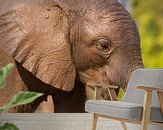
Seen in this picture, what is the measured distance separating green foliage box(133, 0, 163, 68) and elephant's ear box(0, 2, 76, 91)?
6.56 m

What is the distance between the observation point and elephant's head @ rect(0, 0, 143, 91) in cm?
603

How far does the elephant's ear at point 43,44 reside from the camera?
6.06 metres

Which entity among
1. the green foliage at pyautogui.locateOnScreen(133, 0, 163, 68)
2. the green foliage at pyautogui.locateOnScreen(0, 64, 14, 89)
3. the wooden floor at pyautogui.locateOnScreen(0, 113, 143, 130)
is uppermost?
the green foliage at pyautogui.locateOnScreen(0, 64, 14, 89)

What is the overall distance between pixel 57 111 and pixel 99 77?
1.77ft

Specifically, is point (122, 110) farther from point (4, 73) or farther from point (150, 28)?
point (150, 28)

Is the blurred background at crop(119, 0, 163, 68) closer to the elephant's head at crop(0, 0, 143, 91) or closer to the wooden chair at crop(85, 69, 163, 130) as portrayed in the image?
the elephant's head at crop(0, 0, 143, 91)

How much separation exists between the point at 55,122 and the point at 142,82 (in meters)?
1.10

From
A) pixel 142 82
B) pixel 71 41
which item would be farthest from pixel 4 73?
pixel 71 41

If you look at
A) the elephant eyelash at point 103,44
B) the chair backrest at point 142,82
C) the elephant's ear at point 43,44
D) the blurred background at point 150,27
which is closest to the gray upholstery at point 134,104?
the chair backrest at point 142,82

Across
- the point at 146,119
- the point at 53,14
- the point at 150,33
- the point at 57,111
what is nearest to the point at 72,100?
the point at 57,111

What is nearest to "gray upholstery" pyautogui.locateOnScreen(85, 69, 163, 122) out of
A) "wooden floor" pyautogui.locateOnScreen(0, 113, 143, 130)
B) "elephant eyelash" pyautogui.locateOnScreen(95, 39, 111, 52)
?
"wooden floor" pyautogui.locateOnScreen(0, 113, 143, 130)

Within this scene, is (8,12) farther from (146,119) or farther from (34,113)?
(146,119)

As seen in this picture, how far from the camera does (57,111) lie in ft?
20.7

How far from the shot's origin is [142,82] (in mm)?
4738
